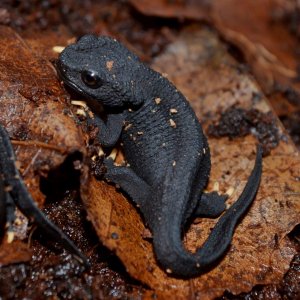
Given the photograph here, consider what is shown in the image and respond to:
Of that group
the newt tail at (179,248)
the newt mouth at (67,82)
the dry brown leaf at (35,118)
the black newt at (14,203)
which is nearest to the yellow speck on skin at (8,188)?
the black newt at (14,203)

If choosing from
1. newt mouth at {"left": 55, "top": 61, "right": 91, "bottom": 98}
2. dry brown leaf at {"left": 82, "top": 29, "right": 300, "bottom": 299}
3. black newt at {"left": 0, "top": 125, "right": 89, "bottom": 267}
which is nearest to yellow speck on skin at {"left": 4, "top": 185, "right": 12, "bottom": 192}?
black newt at {"left": 0, "top": 125, "right": 89, "bottom": 267}

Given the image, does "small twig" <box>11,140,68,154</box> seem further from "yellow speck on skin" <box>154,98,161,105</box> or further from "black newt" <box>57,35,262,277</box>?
"yellow speck on skin" <box>154,98,161,105</box>

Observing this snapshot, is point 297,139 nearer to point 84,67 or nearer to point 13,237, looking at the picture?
point 84,67

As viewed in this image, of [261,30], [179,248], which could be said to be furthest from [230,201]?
[261,30]

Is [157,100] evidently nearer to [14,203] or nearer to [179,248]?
[179,248]

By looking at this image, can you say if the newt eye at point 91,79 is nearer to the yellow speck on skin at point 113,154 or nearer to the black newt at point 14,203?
the yellow speck on skin at point 113,154

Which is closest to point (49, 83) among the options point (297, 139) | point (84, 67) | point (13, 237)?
point (84, 67)
